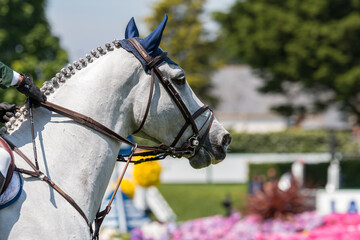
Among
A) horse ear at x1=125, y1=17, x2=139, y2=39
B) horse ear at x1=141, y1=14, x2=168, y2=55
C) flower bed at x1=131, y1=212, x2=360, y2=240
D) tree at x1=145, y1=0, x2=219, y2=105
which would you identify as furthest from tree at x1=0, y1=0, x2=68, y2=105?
tree at x1=145, y1=0, x2=219, y2=105

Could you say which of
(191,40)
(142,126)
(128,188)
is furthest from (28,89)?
(191,40)

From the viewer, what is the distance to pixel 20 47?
19.4m

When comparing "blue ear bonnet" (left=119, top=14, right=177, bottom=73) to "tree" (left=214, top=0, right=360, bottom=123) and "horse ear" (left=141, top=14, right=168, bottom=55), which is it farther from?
"tree" (left=214, top=0, right=360, bottom=123)

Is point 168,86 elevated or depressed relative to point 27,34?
depressed

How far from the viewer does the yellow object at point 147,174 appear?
41.4 feet

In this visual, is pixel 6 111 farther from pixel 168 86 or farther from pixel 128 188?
pixel 128 188

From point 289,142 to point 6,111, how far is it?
3239 centimetres

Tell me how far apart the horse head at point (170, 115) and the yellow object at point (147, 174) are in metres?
8.85

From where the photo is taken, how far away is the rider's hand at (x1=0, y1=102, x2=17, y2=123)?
130 inches

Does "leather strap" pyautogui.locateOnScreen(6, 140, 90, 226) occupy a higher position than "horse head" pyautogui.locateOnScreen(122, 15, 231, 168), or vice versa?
"horse head" pyautogui.locateOnScreen(122, 15, 231, 168)

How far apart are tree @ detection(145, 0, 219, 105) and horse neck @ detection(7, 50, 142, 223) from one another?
39.7 metres

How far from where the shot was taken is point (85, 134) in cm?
335

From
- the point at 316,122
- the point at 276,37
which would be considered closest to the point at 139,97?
the point at 276,37

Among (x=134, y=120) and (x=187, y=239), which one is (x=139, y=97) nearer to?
(x=134, y=120)
